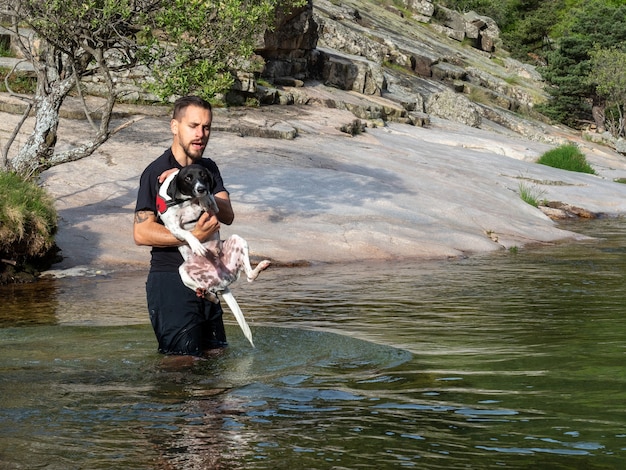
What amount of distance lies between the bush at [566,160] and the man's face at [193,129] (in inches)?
954

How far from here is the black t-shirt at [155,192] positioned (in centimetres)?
678

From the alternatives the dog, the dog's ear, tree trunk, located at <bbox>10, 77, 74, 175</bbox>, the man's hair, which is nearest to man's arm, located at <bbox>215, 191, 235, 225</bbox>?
the dog

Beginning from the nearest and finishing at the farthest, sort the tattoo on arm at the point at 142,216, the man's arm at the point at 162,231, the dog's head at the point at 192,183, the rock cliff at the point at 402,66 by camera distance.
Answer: the dog's head at the point at 192,183 < the man's arm at the point at 162,231 < the tattoo on arm at the point at 142,216 < the rock cliff at the point at 402,66

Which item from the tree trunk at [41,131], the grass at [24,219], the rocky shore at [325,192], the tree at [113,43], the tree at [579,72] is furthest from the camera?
the tree at [579,72]

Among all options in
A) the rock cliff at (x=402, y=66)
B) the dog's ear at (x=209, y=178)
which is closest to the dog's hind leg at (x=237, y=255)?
the dog's ear at (x=209, y=178)

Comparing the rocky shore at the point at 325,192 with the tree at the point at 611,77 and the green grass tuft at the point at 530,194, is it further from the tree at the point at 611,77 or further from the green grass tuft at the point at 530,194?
the tree at the point at 611,77

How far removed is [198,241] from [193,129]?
0.82 metres

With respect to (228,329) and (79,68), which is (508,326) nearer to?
(228,329)

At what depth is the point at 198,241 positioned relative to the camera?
6.60 m

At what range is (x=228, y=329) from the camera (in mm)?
8891

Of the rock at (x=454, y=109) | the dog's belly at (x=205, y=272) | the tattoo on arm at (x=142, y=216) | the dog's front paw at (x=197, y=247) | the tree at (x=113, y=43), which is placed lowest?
the dog's belly at (x=205, y=272)

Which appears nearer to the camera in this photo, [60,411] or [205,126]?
[60,411]

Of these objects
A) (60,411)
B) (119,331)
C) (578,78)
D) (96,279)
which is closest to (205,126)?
(60,411)

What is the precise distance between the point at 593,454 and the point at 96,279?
9.38 m
